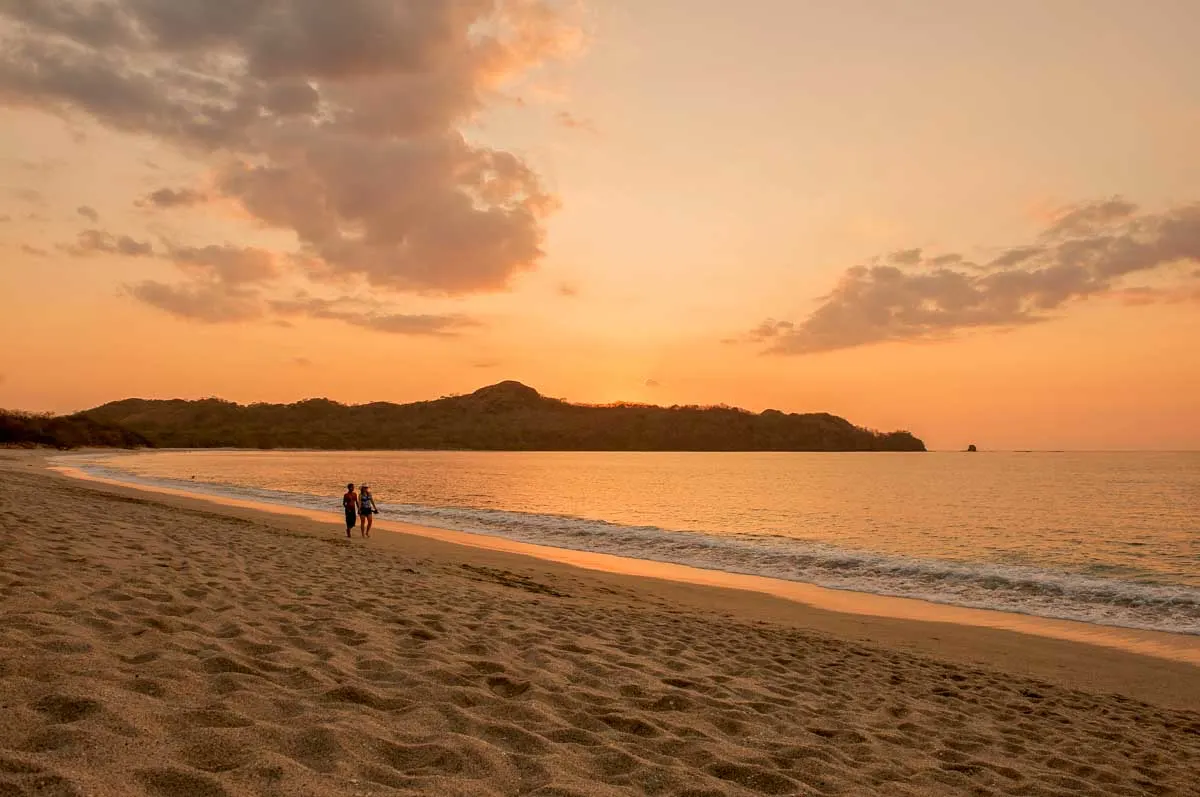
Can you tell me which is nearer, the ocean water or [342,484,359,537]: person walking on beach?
the ocean water

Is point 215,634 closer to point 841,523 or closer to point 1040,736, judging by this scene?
point 1040,736

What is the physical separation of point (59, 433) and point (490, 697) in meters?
179

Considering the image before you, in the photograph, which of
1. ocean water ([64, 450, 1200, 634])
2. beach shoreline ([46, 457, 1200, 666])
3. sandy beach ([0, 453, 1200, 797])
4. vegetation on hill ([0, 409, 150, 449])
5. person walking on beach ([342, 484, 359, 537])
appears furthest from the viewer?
vegetation on hill ([0, 409, 150, 449])

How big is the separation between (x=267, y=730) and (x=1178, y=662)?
14.9m

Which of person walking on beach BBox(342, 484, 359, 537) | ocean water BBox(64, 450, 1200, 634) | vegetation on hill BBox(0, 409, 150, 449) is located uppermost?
vegetation on hill BBox(0, 409, 150, 449)

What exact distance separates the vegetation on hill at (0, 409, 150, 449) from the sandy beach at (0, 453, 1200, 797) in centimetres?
15180

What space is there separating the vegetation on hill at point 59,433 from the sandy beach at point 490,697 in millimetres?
151796

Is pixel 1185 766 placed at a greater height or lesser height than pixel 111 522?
lesser

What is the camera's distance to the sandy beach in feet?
13.8

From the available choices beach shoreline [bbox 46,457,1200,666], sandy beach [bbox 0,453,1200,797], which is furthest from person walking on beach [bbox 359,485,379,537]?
sandy beach [bbox 0,453,1200,797]

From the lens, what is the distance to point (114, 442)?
170m

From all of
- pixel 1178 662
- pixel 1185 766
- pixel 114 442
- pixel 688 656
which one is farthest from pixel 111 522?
pixel 114 442

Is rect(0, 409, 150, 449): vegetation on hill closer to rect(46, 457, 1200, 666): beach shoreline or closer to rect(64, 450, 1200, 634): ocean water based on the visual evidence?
rect(64, 450, 1200, 634): ocean water

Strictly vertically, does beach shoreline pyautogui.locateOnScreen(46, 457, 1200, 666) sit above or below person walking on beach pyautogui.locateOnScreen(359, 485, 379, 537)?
below
